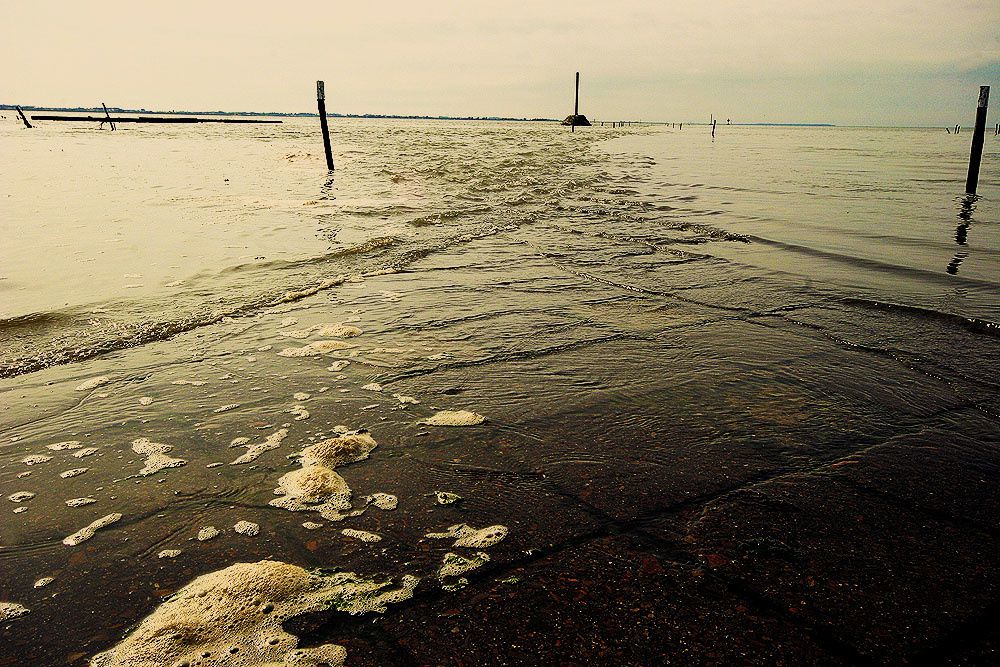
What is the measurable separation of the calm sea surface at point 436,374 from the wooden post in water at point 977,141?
7.40 metres

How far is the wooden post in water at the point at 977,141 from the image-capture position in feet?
47.2

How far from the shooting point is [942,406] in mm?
3027

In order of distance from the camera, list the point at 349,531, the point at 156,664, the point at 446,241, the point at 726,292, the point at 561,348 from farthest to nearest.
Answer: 1. the point at 446,241
2. the point at 726,292
3. the point at 561,348
4. the point at 349,531
5. the point at 156,664

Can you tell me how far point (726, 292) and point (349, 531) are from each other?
14.4 ft

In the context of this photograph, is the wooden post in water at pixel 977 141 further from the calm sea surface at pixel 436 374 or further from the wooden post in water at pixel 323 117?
the wooden post in water at pixel 323 117

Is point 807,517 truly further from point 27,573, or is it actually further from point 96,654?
point 27,573

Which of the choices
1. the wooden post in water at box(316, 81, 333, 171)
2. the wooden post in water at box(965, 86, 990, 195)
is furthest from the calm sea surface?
the wooden post in water at box(316, 81, 333, 171)

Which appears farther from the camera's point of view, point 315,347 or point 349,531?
point 315,347

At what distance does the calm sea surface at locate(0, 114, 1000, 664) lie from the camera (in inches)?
83.9

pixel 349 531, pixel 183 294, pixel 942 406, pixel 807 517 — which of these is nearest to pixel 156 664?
pixel 349 531

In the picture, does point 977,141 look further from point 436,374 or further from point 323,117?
point 323,117

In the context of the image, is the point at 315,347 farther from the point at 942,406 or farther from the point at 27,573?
the point at 942,406

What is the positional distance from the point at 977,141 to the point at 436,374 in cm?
1791

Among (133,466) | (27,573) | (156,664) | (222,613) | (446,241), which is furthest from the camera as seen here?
(446,241)
